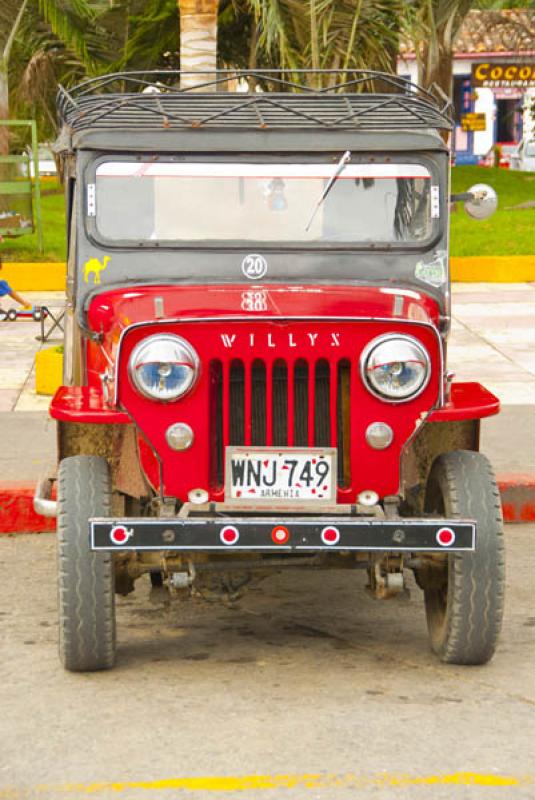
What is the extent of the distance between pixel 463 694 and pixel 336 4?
11713 mm

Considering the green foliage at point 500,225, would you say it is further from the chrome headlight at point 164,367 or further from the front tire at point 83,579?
the front tire at point 83,579

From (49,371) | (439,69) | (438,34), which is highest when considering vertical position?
(438,34)

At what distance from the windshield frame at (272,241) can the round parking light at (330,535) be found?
5.00ft

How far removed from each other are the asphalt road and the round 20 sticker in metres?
1.47

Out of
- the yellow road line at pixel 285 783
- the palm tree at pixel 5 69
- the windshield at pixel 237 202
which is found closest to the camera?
the yellow road line at pixel 285 783

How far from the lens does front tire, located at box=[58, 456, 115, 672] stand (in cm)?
553

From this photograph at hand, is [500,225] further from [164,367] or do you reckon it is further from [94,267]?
[164,367]

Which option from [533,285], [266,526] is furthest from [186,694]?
[533,285]

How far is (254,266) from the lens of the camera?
6.43m

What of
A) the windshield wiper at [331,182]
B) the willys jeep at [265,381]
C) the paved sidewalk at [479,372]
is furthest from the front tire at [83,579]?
the paved sidewalk at [479,372]

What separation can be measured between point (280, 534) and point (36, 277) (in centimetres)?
1352

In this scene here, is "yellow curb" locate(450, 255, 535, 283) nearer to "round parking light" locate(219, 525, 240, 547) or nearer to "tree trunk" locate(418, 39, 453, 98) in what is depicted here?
"tree trunk" locate(418, 39, 453, 98)

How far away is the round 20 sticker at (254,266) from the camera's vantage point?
6398 mm

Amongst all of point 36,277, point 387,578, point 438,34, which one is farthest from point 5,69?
point 387,578
